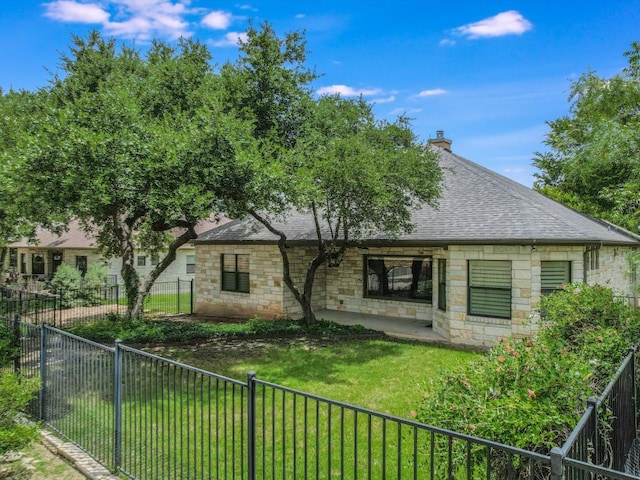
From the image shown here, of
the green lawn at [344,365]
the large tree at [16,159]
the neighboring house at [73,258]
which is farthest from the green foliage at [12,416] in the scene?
the neighboring house at [73,258]

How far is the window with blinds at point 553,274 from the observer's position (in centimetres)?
1089

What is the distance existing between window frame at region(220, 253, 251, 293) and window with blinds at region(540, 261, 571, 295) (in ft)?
32.4

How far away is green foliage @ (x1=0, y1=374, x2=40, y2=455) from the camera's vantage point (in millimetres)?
4383

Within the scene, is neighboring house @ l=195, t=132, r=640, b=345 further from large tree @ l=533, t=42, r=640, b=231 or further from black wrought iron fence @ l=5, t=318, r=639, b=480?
black wrought iron fence @ l=5, t=318, r=639, b=480

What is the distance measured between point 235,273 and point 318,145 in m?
8.04

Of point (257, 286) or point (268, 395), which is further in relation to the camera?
point (257, 286)

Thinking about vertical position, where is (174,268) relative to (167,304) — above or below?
above

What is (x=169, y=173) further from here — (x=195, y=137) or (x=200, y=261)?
(x=200, y=261)

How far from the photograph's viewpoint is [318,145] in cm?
1035

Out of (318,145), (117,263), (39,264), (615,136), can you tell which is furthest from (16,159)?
(39,264)

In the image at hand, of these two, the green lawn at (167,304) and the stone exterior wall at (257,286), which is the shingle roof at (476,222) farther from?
the green lawn at (167,304)

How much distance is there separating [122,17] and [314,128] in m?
5.99

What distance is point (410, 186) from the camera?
10.3 metres

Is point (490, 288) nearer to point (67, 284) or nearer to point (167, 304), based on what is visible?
point (167, 304)
